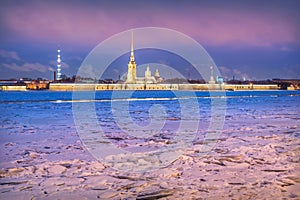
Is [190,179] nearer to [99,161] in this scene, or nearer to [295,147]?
[99,161]

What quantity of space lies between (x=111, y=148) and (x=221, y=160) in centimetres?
224

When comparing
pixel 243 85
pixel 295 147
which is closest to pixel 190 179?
pixel 295 147

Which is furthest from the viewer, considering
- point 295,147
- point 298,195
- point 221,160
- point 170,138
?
point 170,138

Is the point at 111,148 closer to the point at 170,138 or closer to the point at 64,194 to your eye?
the point at 170,138

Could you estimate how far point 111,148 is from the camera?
6.13 meters

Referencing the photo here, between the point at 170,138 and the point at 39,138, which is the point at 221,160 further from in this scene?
the point at 39,138

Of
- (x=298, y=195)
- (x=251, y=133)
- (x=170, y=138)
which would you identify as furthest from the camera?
(x=251, y=133)

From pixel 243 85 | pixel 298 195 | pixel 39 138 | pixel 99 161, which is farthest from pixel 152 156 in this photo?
pixel 243 85

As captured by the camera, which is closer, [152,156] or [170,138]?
[152,156]

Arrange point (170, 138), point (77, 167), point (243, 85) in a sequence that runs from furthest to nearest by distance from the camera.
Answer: point (243, 85) < point (170, 138) < point (77, 167)

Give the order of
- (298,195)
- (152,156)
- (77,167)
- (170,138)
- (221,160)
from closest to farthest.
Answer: (298,195) → (77,167) → (221,160) → (152,156) → (170,138)

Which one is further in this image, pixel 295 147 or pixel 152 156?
pixel 295 147

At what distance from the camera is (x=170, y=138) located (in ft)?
24.2

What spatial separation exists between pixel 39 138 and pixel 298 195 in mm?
5933
